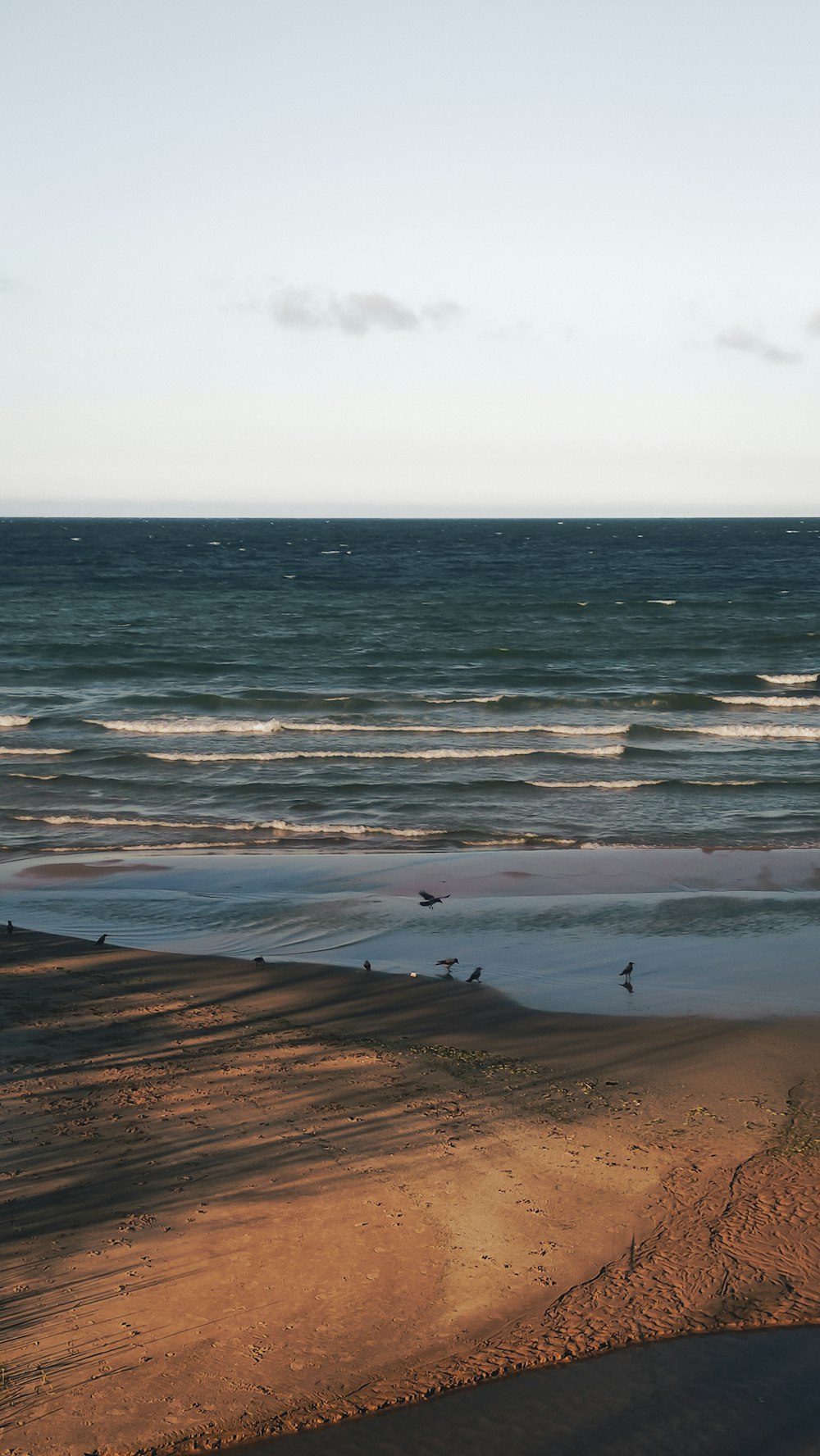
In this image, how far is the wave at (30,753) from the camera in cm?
2466

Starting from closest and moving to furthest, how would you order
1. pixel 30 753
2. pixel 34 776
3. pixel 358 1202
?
pixel 358 1202 < pixel 34 776 < pixel 30 753

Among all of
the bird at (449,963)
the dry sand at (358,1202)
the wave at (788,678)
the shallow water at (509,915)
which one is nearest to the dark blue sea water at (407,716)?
the wave at (788,678)

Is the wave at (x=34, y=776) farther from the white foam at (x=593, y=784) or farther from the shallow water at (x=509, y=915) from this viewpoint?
the white foam at (x=593, y=784)

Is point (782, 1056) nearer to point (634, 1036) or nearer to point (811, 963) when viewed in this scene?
point (634, 1036)

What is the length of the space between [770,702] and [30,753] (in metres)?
19.3

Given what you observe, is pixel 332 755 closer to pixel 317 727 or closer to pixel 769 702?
pixel 317 727

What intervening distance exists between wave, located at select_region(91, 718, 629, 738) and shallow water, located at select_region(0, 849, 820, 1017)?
959cm

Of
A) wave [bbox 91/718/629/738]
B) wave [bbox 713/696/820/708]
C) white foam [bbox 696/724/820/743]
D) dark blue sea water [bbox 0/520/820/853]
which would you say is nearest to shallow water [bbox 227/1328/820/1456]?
dark blue sea water [bbox 0/520/820/853]

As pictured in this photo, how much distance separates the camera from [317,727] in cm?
2795

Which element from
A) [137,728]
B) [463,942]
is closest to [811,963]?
[463,942]

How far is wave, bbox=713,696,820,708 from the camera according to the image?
31.0 metres

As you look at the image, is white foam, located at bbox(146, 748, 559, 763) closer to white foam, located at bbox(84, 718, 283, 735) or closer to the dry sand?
white foam, located at bbox(84, 718, 283, 735)

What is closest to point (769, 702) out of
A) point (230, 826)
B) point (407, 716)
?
point (407, 716)

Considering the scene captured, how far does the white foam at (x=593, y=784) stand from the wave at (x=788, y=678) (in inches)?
517
